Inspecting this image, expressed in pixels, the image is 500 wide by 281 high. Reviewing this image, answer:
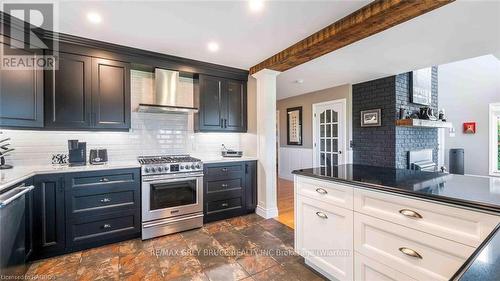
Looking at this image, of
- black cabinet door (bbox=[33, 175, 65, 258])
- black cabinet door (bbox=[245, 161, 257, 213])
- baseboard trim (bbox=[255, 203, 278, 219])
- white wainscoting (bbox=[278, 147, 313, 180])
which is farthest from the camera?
white wainscoting (bbox=[278, 147, 313, 180])

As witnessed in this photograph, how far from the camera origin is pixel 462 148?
608cm

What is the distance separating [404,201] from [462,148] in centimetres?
684

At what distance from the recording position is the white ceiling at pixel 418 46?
6.95 feet

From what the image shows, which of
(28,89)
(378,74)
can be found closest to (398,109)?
(378,74)

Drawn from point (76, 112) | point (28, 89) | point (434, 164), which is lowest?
point (434, 164)

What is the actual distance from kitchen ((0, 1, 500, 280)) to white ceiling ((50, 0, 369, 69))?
2 centimetres

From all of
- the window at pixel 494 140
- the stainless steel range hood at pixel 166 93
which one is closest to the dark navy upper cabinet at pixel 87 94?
the stainless steel range hood at pixel 166 93

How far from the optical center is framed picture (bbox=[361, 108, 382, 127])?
166 inches

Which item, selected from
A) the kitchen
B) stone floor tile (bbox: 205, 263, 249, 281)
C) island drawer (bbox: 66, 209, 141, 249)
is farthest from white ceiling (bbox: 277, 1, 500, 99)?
island drawer (bbox: 66, 209, 141, 249)

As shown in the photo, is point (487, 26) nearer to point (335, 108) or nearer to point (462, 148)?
point (335, 108)

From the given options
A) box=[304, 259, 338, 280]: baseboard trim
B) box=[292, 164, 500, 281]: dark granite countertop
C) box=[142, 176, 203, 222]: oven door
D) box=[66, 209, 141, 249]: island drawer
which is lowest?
box=[304, 259, 338, 280]: baseboard trim

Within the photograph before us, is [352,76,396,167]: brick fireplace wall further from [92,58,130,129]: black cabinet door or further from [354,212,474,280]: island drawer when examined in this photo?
[92,58,130,129]: black cabinet door

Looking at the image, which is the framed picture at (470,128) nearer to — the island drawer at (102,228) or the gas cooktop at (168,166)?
the gas cooktop at (168,166)

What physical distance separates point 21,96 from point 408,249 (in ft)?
11.7
